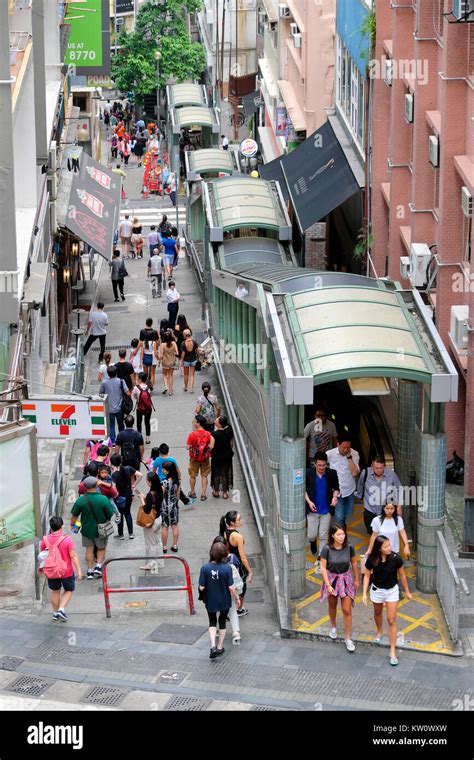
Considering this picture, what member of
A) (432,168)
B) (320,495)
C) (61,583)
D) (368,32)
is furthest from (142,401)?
(368,32)

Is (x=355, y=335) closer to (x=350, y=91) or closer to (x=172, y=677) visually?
(x=172, y=677)

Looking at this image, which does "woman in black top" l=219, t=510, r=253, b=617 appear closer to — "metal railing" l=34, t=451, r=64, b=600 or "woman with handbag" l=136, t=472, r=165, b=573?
"woman with handbag" l=136, t=472, r=165, b=573

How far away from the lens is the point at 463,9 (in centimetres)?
2206

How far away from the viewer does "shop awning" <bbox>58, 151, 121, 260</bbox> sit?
116 feet

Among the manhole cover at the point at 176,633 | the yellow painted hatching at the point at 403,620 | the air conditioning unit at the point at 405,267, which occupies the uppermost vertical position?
the air conditioning unit at the point at 405,267

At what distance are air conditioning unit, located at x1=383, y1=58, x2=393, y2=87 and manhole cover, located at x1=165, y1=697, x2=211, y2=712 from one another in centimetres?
1471

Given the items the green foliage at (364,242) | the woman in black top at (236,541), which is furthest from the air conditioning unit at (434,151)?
the woman in black top at (236,541)

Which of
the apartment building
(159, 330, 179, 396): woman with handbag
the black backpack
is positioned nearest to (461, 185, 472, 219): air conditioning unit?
the apartment building

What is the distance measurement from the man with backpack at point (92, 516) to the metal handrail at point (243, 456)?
95.7 inches

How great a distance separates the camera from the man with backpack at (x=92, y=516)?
20.3 meters

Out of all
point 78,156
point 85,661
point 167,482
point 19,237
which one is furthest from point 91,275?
point 85,661

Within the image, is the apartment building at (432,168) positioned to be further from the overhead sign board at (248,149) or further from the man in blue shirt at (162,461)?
the overhead sign board at (248,149)

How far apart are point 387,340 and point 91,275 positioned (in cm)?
2260

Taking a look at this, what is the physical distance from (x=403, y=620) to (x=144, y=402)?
28.3 ft
